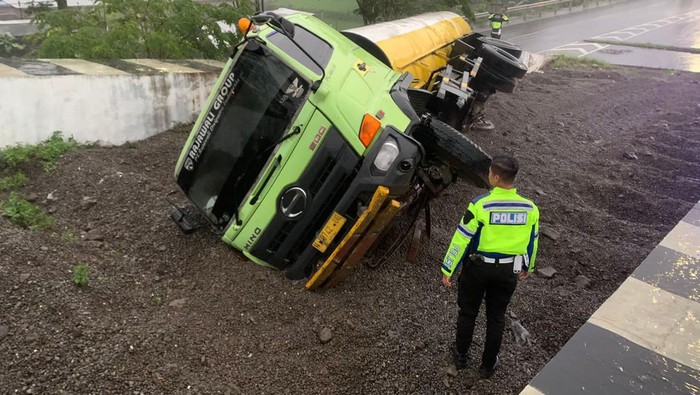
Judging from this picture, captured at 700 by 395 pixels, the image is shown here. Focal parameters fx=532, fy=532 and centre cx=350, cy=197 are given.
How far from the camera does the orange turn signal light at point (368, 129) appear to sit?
3.69 meters

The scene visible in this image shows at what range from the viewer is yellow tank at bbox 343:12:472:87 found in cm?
579

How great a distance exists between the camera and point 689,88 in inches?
468

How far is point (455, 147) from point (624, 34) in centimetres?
2268

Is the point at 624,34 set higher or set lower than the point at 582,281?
higher

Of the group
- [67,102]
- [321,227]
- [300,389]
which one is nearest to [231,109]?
[321,227]

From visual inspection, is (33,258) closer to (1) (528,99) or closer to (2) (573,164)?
(2) (573,164)

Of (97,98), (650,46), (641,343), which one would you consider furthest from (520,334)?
(650,46)

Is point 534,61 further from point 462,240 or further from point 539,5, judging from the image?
point 539,5

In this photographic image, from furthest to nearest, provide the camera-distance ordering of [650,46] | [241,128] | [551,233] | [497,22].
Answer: [650,46]
[497,22]
[551,233]
[241,128]

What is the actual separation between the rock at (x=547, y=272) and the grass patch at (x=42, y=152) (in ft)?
15.9

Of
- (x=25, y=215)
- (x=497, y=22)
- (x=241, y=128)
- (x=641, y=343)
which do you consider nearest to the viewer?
(x=641, y=343)

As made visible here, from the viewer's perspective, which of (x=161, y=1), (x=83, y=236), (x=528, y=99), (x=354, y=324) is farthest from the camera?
(x=528, y=99)

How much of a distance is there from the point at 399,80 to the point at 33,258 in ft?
9.99

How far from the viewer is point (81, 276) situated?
12.4 ft
